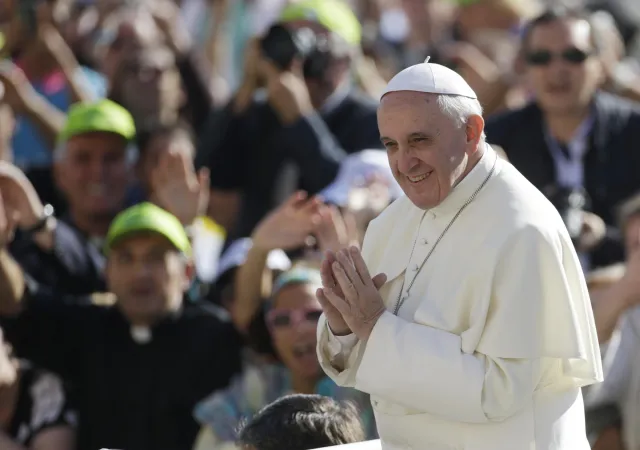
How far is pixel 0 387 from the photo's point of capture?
5.09 meters

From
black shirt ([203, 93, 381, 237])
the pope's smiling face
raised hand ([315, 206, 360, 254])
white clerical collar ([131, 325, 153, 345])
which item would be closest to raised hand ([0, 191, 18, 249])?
white clerical collar ([131, 325, 153, 345])

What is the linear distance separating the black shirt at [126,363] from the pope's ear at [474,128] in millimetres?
2464

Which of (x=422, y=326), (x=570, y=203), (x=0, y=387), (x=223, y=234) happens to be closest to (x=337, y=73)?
(x=223, y=234)

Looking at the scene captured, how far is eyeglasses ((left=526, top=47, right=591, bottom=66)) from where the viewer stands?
6.35 metres

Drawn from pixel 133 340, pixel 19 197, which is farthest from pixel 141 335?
pixel 19 197

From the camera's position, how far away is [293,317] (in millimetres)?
5363

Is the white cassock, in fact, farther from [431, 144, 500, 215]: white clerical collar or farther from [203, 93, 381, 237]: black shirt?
[203, 93, 381, 237]: black shirt

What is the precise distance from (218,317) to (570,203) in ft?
5.44

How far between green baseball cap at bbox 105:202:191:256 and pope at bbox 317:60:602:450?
2264 millimetres

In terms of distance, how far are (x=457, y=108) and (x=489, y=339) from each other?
1.97 ft

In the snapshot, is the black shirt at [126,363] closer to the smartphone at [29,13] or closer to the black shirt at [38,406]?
the black shirt at [38,406]

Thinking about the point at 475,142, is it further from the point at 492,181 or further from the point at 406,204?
the point at 406,204

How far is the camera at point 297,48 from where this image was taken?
668 cm

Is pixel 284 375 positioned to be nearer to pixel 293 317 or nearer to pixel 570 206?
pixel 293 317
